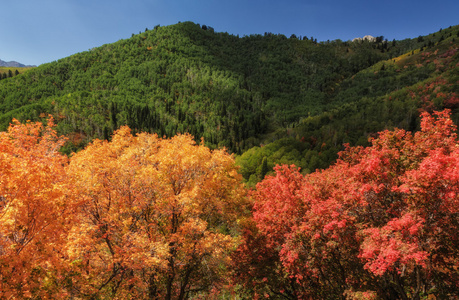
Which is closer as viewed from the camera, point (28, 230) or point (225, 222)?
A: point (28, 230)

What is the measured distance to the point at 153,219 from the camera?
1995 cm

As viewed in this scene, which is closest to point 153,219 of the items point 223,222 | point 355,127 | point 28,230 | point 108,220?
point 108,220

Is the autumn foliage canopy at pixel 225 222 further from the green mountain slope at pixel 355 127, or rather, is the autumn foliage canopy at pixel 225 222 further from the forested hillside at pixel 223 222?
the green mountain slope at pixel 355 127

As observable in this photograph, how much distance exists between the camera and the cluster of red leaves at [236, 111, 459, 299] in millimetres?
10883

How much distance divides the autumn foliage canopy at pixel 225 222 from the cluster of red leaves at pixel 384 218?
3.0 inches

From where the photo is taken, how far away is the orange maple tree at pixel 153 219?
15562 millimetres

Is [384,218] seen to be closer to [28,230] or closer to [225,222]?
[225,222]

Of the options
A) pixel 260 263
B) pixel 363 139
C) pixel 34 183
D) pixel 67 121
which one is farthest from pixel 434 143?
pixel 67 121

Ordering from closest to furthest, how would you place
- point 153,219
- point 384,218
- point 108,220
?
1. point 384,218
2. point 108,220
3. point 153,219

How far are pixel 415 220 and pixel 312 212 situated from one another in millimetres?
6550

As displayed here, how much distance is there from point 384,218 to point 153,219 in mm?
16913

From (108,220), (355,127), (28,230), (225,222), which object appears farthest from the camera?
(355,127)

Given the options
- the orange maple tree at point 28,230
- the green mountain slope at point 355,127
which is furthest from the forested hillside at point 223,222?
the green mountain slope at point 355,127

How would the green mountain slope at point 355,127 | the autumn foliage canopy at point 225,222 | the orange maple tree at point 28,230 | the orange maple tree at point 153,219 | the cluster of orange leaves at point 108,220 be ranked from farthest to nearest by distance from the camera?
the green mountain slope at point 355,127, the orange maple tree at point 153,219, the autumn foliage canopy at point 225,222, the cluster of orange leaves at point 108,220, the orange maple tree at point 28,230
